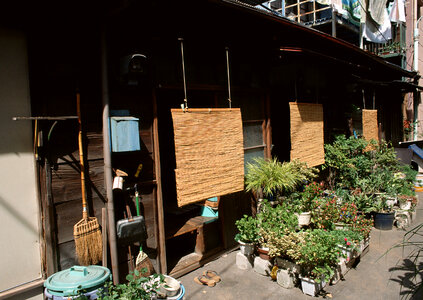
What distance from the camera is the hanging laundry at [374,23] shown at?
43.5 ft

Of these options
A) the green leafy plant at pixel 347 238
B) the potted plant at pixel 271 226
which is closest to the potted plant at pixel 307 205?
the potted plant at pixel 271 226

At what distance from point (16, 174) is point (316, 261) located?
4.04 meters

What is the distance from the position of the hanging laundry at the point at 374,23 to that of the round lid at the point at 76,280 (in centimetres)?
1446

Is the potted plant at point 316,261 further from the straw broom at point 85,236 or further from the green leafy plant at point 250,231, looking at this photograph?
the straw broom at point 85,236

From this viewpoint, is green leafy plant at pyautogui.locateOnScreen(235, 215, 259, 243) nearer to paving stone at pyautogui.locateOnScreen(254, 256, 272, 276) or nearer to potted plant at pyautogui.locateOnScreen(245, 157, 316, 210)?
paving stone at pyautogui.locateOnScreen(254, 256, 272, 276)

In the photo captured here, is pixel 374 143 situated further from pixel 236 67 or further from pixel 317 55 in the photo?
pixel 236 67

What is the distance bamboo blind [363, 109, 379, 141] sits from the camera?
9406 mm

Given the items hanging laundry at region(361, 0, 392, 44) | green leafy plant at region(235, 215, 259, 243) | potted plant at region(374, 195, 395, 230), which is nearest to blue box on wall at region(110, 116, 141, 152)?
green leafy plant at region(235, 215, 259, 243)

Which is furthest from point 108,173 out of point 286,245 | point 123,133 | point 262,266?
point 262,266

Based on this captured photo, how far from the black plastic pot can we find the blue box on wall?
5979 mm

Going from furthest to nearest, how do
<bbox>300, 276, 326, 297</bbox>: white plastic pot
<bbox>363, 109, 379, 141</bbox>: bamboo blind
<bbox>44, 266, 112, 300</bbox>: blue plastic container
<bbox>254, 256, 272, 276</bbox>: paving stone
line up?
<bbox>363, 109, 379, 141</bbox>: bamboo blind
<bbox>254, 256, 272, 276</bbox>: paving stone
<bbox>300, 276, 326, 297</bbox>: white plastic pot
<bbox>44, 266, 112, 300</bbox>: blue plastic container

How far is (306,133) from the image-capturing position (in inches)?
266

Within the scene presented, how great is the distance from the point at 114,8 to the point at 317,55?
4034 mm

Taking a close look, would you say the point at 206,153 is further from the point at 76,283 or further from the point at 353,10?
the point at 353,10
